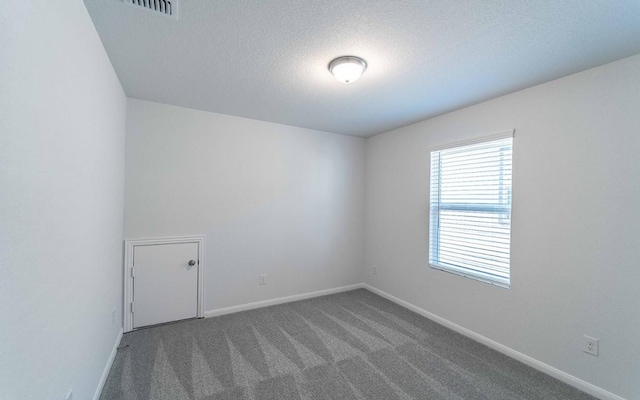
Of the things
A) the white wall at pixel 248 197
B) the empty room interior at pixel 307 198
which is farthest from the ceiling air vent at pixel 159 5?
the white wall at pixel 248 197

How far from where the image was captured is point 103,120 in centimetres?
197

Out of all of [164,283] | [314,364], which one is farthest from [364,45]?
[164,283]

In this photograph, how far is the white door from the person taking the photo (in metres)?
2.85

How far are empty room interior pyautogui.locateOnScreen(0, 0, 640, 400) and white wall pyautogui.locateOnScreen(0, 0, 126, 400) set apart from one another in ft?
0.04

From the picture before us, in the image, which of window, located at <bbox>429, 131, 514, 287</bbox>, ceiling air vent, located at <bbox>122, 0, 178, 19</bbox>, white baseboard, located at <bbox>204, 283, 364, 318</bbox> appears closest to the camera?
ceiling air vent, located at <bbox>122, 0, 178, 19</bbox>

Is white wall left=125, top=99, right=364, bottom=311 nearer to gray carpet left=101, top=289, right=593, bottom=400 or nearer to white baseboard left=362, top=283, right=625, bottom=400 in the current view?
gray carpet left=101, top=289, right=593, bottom=400

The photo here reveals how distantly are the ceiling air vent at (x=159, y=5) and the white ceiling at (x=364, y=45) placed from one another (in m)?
0.04

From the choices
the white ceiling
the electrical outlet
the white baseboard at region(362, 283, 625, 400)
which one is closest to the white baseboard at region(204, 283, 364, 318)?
the white baseboard at region(362, 283, 625, 400)

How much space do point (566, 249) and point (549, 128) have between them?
100 cm

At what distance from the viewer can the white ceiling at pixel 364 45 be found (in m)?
1.48

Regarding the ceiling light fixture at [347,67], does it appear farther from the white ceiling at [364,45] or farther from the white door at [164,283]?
the white door at [164,283]

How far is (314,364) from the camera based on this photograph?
229 cm

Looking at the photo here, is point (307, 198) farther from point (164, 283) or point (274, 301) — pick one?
point (164, 283)

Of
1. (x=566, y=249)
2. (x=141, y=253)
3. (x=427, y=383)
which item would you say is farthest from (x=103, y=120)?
(x=566, y=249)
